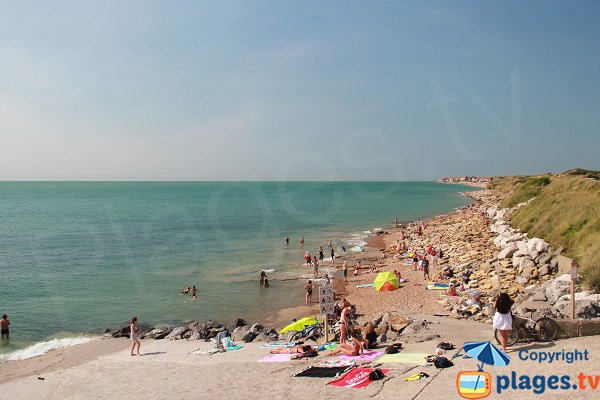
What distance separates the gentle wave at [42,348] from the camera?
18.3 metres

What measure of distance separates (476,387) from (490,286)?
43.6 feet

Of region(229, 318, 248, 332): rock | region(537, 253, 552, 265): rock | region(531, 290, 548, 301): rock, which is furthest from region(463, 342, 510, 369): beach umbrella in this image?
region(537, 253, 552, 265): rock

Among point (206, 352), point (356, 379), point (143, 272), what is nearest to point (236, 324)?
point (206, 352)

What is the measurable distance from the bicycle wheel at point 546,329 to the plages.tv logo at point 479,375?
4.93 feet

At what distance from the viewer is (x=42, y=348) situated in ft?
62.7

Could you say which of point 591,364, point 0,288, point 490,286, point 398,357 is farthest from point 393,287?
point 0,288

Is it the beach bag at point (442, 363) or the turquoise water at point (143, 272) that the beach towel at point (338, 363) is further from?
the turquoise water at point (143, 272)

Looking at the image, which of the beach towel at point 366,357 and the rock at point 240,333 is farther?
the rock at point 240,333

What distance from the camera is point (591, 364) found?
9492 mm

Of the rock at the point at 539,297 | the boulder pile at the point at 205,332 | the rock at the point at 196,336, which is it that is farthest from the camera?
the rock at the point at 196,336

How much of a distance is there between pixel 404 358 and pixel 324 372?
2.17 meters

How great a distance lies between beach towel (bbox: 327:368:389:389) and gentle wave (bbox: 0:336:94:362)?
14.2m

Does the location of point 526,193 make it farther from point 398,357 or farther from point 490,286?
point 398,357

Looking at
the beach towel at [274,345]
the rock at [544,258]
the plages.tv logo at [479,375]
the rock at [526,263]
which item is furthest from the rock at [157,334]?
the rock at [544,258]
